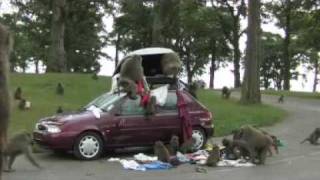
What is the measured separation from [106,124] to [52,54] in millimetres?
22478

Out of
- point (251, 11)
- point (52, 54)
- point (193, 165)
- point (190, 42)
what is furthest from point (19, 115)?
point (190, 42)

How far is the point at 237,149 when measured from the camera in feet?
48.8

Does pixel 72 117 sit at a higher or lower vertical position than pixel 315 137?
higher

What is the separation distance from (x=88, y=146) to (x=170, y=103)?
2533mm

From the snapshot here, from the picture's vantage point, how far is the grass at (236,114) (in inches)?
848

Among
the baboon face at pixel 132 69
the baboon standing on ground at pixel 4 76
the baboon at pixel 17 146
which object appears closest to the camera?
the baboon standing on ground at pixel 4 76

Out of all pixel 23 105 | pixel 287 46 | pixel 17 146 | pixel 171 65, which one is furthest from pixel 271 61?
pixel 17 146

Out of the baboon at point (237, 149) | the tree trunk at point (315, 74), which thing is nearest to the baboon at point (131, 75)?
the baboon at point (237, 149)

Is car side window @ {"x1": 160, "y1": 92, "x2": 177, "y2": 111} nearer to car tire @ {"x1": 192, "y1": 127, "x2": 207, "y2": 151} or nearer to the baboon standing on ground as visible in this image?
car tire @ {"x1": 192, "y1": 127, "x2": 207, "y2": 151}

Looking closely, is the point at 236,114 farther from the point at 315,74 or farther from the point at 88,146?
the point at 315,74

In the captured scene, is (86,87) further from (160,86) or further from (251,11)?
(160,86)

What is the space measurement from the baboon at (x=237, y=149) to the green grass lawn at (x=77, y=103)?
197 inches

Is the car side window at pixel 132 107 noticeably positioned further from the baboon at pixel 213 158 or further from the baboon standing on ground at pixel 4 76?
the baboon standing on ground at pixel 4 76

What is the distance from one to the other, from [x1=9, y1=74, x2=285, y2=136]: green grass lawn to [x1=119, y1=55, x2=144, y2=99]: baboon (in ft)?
14.2
